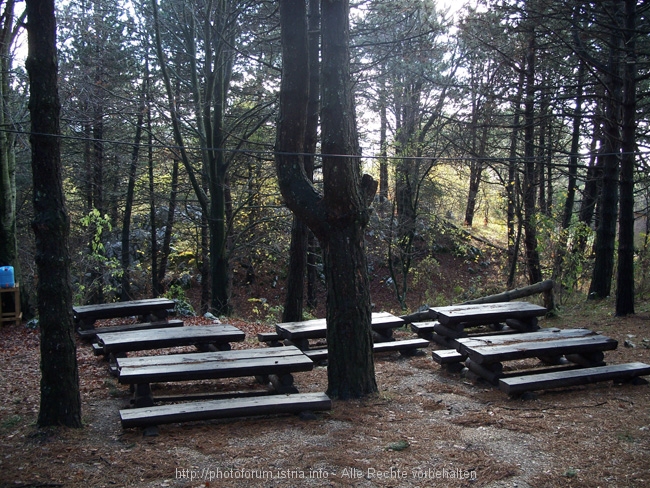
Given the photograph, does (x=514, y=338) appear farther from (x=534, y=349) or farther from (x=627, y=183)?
(x=627, y=183)

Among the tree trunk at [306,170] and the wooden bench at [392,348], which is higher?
the tree trunk at [306,170]

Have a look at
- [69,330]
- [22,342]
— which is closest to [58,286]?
[69,330]

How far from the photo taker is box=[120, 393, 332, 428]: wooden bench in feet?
16.4

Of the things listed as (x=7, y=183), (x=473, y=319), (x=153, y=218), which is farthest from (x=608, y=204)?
(x=153, y=218)

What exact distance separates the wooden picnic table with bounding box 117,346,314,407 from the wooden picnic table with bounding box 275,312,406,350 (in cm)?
120

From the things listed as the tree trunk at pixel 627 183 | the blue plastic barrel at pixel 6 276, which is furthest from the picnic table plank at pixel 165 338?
the tree trunk at pixel 627 183

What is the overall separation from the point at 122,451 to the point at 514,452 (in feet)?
10.5

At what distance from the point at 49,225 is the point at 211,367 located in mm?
2087

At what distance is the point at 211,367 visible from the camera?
5.75 metres

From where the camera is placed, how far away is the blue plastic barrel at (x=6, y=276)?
33.9ft

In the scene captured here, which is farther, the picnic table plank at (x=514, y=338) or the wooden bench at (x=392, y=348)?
the wooden bench at (x=392, y=348)

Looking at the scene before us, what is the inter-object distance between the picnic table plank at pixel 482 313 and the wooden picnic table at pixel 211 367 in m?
2.81

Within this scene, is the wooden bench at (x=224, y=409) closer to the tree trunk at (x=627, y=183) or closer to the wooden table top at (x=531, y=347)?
the wooden table top at (x=531, y=347)

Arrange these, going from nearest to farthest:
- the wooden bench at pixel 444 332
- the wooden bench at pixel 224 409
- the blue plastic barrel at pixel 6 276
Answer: the wooden bench at pixel 224 409 < the wooden bench at pixel 444 332 < the blue plastic barrel at pixel 6 276
